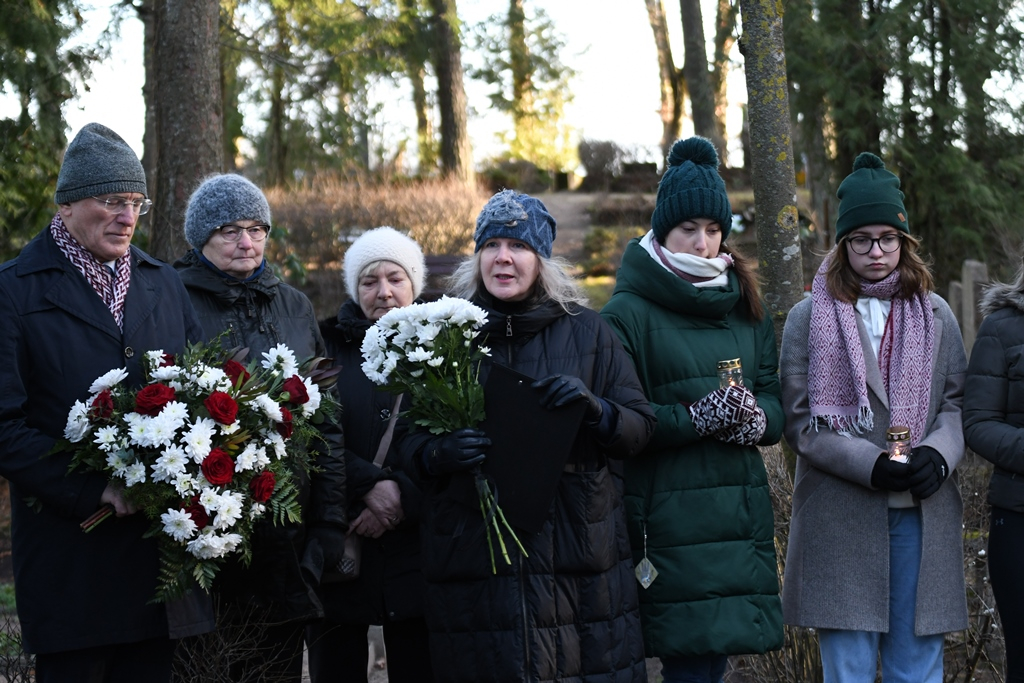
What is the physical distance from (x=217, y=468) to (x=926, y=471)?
2344 mm

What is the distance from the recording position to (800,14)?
11391 mm

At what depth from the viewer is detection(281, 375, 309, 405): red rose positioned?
361cm

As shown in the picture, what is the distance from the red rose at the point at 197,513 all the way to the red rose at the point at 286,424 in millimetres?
372

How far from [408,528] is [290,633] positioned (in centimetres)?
58

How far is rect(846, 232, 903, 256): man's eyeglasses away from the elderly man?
2.46 metres

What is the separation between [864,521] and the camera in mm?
3834

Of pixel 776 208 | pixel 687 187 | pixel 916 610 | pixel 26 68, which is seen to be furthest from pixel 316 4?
pixel 916 610

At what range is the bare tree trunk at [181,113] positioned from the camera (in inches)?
267

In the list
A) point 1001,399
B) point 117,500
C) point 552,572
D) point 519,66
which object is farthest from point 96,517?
point 519,66

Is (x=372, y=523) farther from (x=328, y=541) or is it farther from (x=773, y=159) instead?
(x=773, y=159)

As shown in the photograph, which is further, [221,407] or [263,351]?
[263,351]

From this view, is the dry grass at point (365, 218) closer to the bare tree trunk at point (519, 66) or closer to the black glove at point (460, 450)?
the bare tree trunk at point (519, 66)

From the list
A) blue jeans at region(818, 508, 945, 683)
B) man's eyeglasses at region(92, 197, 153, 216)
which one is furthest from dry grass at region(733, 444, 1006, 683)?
man's eyeglasses at region(92, 197, 153, 216)

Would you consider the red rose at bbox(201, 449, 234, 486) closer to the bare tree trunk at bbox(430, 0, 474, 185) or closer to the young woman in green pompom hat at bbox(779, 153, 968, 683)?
the young woman in green pompom hat at bbox(779, 153, 968, 683)
